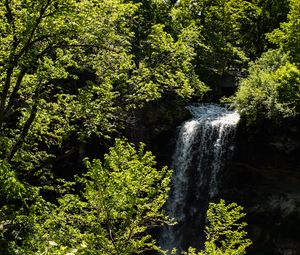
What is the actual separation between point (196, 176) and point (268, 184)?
4474 millimetres

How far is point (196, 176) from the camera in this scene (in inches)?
1024

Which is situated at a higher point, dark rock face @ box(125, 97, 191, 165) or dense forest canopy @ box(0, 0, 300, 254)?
dark rock face @ box(125, 97, 191, 165)

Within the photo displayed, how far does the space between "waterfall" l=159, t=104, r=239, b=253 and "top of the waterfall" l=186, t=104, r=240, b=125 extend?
A: 0.07m

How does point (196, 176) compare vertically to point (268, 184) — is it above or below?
below

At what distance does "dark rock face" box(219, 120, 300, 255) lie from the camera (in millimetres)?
24172

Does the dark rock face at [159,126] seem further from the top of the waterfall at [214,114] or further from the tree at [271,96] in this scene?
the tree at [271,96]

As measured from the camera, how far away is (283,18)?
3875cm

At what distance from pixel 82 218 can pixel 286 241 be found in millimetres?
16955

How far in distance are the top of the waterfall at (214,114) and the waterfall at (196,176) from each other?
0.07 meters

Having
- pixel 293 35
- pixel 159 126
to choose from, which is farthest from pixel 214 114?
pixel 293 35

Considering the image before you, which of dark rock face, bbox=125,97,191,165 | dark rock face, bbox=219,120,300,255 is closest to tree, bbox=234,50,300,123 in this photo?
dark rock face, bbox=219,120,300,255

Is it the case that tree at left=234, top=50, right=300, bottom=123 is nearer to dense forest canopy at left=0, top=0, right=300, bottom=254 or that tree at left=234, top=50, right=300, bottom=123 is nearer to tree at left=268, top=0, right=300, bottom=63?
tree at left=268, top=0, right=300, bottom=63

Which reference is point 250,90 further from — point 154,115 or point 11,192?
point 11,192

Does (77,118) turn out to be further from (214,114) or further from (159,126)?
(214,114)
